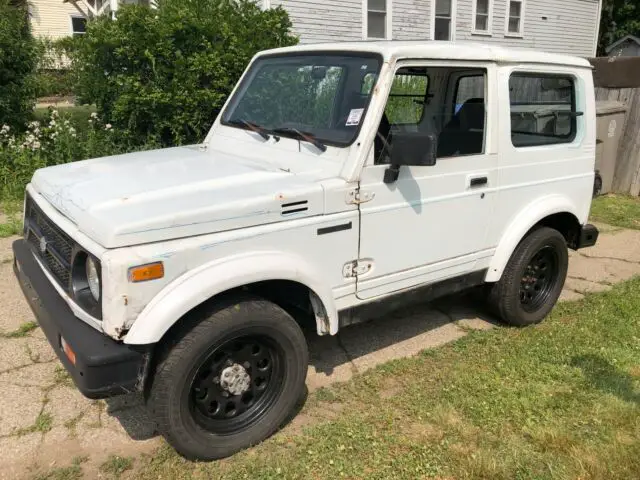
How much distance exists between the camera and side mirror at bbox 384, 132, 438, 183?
9.50 feet

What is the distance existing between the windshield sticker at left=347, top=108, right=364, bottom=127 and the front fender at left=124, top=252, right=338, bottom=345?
2.65 feet

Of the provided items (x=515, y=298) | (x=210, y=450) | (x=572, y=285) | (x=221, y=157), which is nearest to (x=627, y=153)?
(x=572, y=285)

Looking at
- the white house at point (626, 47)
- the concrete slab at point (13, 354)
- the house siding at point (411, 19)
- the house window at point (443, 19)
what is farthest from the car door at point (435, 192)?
the white house at point (626, 47)

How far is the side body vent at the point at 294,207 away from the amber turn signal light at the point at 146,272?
663mm

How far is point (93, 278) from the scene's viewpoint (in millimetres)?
2570

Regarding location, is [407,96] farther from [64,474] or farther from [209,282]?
[64,474]

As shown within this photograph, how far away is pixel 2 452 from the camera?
288 cm

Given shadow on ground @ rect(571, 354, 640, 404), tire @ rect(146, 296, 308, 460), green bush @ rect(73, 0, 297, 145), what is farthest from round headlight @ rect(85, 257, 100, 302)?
green bush @ rect(73, 0, 297, 145)

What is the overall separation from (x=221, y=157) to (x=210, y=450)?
5.65ft

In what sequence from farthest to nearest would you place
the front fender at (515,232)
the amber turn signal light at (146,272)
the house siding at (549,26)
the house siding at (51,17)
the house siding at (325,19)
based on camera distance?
the house siding at (51,17)
the house siding at (549,26)
the house siding at (325,19)
the front fender at (515,232)
the amber turn signal light at (146,272)

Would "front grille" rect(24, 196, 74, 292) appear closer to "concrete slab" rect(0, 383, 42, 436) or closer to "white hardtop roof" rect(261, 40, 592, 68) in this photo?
"concrete slab" rect(0, 383, 42, 436)

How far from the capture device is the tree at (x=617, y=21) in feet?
97.2

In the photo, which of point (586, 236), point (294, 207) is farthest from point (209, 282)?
point (586, 236)

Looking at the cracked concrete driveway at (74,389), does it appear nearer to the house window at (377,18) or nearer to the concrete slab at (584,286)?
the concrete slab at (584,286)
